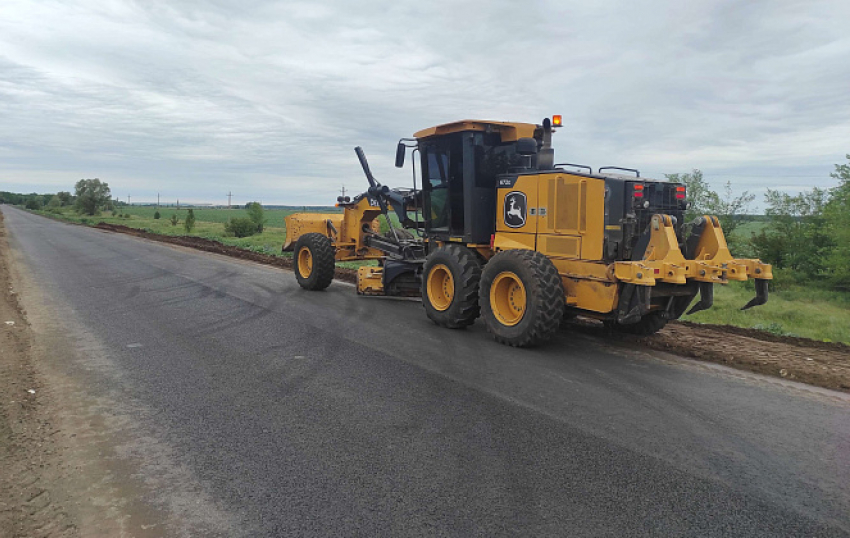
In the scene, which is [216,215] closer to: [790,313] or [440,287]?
[440,287]

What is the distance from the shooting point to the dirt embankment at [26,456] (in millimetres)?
3270

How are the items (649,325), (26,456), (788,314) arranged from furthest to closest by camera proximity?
(788,314) → (649,325) → (26,456)

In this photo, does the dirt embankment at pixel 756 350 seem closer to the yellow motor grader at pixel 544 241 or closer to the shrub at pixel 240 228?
the yellow motor grader at pixel 544 241

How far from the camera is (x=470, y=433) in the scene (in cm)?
464

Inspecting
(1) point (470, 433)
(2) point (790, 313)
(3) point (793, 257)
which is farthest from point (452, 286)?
(3) point (793, 257)

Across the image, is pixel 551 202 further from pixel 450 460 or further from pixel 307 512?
pixel 307 512

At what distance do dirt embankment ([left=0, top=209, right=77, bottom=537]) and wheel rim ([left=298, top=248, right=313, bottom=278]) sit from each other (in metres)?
6.33

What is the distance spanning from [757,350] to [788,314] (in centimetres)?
472

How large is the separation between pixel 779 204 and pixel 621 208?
1443 centimetres

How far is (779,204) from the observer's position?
18703mm

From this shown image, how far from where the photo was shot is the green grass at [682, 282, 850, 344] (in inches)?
384

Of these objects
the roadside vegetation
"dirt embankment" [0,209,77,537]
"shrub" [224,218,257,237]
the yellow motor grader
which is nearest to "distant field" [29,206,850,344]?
the roadside vegetation

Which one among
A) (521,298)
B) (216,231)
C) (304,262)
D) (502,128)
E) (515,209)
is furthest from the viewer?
(216,231)

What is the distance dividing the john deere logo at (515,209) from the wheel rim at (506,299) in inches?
35.7
